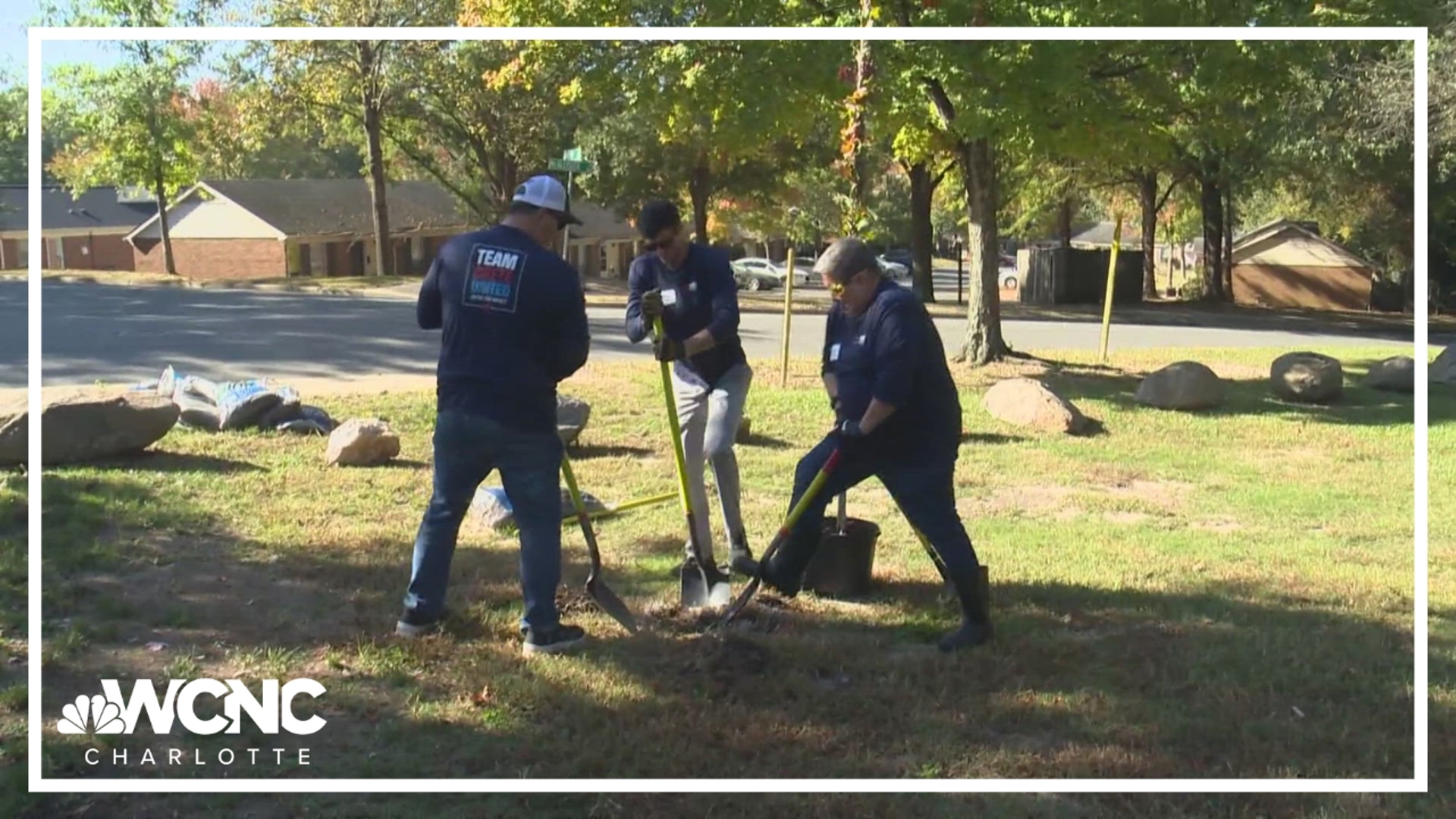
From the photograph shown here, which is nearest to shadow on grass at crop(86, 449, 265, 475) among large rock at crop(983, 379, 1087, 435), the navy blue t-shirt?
the navy blue t-shirt

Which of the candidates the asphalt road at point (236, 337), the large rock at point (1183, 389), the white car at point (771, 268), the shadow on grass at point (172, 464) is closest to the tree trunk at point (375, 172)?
the asphalt road at point (236, 337)

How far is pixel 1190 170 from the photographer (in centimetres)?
3153

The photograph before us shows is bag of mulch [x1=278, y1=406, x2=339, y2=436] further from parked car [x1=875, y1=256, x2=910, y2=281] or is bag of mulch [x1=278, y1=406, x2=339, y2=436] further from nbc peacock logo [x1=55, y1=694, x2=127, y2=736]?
nbc peacock logo [x1=55, y1=694, x2=127, y2=736]

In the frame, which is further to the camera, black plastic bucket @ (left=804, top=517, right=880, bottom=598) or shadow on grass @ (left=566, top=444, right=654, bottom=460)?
shadow on grass @ (left=566, top=444, right=654, bottom=460)

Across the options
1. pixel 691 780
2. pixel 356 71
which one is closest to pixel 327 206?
pixel 356 71

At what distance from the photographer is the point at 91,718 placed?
13.5 ft

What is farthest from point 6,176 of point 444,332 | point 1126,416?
point 1126,416

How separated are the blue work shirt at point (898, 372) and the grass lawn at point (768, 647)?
869 millimetres

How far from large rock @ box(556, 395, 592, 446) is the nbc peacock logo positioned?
468cm

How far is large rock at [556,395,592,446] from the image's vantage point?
29.0 ft

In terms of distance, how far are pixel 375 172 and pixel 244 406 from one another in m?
3.72

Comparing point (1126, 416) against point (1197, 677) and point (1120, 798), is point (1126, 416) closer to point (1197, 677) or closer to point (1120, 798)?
point (1197, 677)

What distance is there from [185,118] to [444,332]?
4.62 meters

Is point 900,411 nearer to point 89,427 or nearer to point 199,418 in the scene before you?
point 89,427
